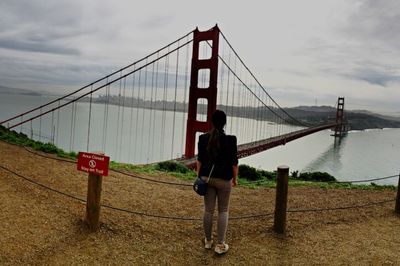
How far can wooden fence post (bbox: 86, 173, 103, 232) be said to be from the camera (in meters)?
4.18

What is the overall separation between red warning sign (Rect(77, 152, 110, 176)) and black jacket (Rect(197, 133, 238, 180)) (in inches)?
50.7

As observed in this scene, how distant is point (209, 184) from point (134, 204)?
239 cm

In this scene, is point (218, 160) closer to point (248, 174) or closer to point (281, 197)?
point (281, 197)

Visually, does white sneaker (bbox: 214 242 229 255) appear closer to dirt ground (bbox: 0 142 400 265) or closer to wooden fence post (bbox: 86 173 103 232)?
dirt ground (bbox: 0 142 400 265)

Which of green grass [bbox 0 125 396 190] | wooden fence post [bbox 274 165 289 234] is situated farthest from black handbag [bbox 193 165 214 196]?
green grass [bbox 0 125 396 190]

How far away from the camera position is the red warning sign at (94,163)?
4.10 meters

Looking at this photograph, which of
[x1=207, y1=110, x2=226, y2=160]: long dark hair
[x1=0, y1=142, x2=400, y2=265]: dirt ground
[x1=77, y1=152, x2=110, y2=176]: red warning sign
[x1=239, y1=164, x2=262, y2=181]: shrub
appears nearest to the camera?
[x1=207, y1=110, x2=226, y2=160]: long dark hair

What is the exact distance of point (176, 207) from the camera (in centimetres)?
563

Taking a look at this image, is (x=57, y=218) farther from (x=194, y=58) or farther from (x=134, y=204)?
(x=194, y=58)

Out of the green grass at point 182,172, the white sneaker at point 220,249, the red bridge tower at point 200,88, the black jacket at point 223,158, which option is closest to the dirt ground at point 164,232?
the white sneaker at point 220,249

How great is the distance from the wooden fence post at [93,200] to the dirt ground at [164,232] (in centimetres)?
12

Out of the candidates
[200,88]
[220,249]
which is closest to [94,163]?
[220,249]

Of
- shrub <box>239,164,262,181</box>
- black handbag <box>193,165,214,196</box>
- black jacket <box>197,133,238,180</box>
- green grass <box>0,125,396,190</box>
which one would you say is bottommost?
shrub <box>239,164,262,181</box>

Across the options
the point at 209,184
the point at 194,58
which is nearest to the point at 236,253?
the point at 209,184
